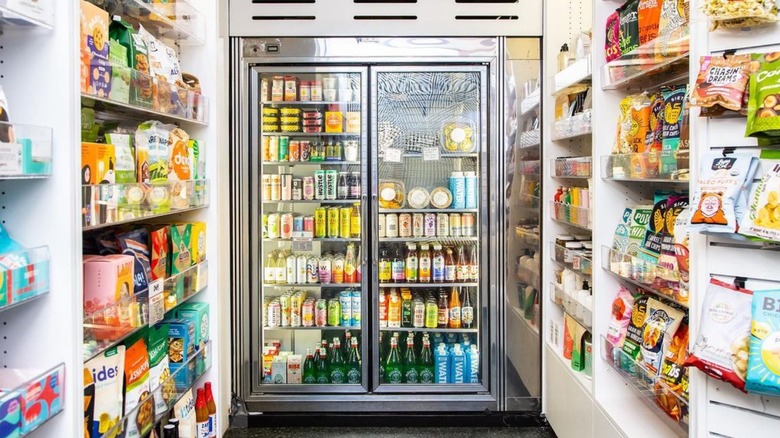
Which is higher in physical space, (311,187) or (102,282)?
(311,187)

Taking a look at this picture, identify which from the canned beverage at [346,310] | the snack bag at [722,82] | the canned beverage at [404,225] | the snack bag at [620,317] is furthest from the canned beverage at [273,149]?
the snack bag at [722,82]

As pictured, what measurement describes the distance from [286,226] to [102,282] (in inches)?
71.1

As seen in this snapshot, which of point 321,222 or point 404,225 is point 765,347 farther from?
point 321,222

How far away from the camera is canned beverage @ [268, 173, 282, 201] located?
12.6 ft

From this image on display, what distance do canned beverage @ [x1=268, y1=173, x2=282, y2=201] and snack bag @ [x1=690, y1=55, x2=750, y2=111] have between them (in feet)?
8.44

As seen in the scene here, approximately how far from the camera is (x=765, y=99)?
158 cm

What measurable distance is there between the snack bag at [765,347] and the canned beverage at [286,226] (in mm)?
2725

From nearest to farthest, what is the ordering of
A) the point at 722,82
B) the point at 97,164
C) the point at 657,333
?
the point at 722,82
the point at 97,164
the point at 657,333

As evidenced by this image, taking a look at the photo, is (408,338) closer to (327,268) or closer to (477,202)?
(327,268)

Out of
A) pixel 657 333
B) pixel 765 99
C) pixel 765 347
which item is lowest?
pixel 657 333

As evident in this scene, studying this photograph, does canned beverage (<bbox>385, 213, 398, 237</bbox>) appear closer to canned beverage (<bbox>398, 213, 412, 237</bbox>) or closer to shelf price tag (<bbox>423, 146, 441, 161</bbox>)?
canned beverage (<bbox>398, 213, 412, 237</bbox>)

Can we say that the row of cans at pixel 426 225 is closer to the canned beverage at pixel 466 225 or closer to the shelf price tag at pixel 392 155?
the canned beverage at pixel 466 225

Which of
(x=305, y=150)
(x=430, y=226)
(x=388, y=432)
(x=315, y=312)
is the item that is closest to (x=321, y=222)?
(x=305, y=150)

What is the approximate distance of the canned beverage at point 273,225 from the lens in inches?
152
